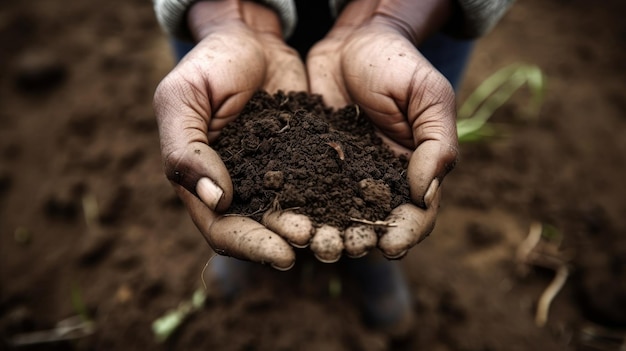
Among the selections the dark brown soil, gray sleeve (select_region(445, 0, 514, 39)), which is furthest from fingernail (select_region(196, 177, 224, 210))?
gray sleeve (select_region(445, 0, 514, 39))

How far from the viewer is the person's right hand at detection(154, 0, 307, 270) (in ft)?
3.71

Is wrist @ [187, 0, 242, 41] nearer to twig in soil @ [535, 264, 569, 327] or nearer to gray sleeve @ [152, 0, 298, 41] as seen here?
gray sleeve @ [152, 0, 298, 41]

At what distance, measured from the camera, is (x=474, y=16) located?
5.01 ft

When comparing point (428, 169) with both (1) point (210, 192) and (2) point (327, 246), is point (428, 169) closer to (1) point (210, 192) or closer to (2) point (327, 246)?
(2) point (327, 246)

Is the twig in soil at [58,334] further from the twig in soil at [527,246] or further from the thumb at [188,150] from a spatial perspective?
the twig in soil at [527,246]

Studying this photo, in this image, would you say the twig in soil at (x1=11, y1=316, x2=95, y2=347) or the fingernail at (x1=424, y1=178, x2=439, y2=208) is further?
the twig in soil at (x1=11, y1=316, x2=95, y2=347)

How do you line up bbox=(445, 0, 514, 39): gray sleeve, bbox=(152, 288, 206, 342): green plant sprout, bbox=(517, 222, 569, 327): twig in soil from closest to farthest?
bbox=(445, 0, 514, 39): gray sleeve → bbox=(152, 288, 206, 342): green plant sprout → bbox=(517, 222, 569, 327): twig in soil

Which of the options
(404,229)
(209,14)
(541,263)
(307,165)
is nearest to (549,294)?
(541,263)

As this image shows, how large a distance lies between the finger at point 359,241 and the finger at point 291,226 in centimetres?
9

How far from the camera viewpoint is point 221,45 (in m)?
1.38

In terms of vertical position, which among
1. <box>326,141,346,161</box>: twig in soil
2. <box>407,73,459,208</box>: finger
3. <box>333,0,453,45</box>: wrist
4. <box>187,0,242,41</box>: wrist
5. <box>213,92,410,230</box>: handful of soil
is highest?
<box>333,0,453,45</box>: wrist

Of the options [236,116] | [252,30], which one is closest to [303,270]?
[236,116]

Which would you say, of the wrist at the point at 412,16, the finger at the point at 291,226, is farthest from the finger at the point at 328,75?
the finger at the point at 291,226

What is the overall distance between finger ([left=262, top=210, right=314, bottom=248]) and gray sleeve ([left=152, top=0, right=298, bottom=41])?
0.80 meters
